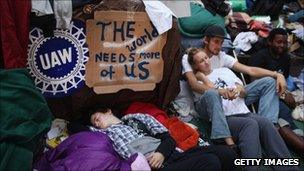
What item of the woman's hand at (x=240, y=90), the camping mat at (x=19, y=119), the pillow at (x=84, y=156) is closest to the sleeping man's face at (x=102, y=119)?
the pillow at (x=84, y=156)

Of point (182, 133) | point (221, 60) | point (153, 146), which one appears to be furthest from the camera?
point (221, 60)

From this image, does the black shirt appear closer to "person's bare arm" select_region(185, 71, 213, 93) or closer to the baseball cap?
the baseball cap

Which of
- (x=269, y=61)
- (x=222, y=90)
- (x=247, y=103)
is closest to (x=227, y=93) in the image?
(x=222, y=90)

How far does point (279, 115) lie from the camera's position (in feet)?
11.0

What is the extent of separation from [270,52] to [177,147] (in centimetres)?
151

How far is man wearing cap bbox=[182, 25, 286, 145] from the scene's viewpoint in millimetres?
2910

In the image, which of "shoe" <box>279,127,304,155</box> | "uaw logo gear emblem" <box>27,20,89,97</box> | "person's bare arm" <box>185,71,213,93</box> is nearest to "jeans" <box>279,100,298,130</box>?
"shoe" <box>279,127,304,155</box>

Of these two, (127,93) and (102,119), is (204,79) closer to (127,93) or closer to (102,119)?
(127,93)

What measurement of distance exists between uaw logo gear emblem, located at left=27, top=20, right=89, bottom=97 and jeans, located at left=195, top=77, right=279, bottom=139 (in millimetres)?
919

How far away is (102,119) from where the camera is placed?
2.69 meters

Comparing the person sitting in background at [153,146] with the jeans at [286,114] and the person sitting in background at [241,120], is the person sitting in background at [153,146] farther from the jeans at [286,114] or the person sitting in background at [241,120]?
the jeans at [286,114]

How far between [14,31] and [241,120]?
167 centimetres

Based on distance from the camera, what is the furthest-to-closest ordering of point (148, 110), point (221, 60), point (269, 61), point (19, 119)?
point (269, 61) → point (221, 60) → point (148, 110) → point (19, 119)

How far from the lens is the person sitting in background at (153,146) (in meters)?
2.43
